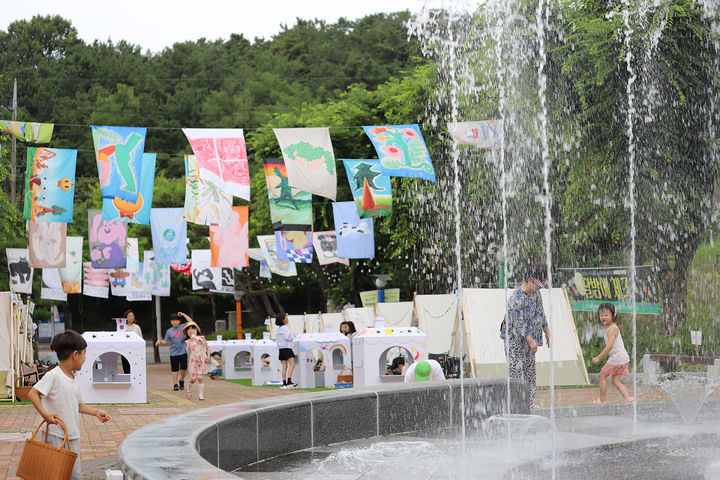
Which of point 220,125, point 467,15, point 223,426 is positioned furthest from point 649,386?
point 220,125

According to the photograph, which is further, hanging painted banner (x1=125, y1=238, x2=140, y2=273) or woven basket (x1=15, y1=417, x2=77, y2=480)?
hanging painted banner (x1=125, y1=238, x2=140, y2=273)

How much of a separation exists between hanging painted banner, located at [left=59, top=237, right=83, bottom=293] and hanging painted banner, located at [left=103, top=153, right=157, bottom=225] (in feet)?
36.0

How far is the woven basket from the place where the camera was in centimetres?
496

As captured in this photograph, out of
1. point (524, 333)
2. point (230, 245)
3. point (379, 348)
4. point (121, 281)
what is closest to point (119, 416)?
point (379, 348)

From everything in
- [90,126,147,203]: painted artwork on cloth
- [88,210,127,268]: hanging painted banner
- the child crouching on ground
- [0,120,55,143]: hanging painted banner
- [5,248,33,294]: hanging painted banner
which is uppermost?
[0,120,55,143]: hanging painted banner

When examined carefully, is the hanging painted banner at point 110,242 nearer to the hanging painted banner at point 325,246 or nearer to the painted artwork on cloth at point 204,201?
the painted artwork on cloth at point 204,201

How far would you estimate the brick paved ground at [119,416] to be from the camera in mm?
8367

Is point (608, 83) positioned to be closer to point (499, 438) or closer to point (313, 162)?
point (313, 162)

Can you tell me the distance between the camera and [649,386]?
15.3m

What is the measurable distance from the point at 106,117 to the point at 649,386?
47537 mm

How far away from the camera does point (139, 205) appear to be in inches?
736

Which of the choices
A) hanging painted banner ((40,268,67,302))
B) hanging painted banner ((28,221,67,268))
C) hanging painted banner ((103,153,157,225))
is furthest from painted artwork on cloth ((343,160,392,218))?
hanging painted banner ((40,268,67,302))

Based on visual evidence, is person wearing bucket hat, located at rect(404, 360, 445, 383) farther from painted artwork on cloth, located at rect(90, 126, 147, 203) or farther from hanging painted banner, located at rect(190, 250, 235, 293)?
hanging painted banner, located at rect(190, 250, 235, 293)

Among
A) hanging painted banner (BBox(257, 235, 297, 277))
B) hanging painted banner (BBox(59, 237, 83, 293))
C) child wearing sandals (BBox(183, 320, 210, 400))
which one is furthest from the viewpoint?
hanging painted banner (BBox(257, 235, 297, 277))
